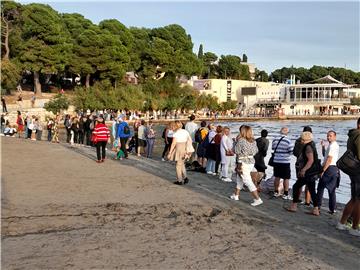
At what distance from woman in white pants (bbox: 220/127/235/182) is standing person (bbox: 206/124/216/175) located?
2.18 ft

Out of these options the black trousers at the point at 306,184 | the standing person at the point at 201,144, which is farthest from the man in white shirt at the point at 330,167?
the standing person at the point at 201,144

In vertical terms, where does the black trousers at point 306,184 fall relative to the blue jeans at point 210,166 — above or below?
above

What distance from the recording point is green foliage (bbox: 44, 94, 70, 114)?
47469 mm

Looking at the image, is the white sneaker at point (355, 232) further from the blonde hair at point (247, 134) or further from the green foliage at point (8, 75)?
the green foliage at point (8, 75)

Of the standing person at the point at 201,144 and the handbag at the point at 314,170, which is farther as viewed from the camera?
the standing person at the point at 201,144

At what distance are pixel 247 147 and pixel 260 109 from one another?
91087 millimetres

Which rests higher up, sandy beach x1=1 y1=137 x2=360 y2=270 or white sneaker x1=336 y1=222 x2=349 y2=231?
sandy beach x1=1 y1=137 x2=360 y2=270

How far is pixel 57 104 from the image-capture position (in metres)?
47.8

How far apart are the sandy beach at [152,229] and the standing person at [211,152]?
6.73ft

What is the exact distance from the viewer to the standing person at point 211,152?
1257 cm

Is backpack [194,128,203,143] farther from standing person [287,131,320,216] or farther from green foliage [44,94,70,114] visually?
green foliage [44,94,70,114]

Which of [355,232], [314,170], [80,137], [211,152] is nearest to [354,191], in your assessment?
[355,232]

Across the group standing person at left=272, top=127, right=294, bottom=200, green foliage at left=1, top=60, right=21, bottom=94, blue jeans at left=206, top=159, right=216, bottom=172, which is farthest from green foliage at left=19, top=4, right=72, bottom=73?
standing person at left=272, top=127, right=294, bottom=200

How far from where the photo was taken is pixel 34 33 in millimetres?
53781
